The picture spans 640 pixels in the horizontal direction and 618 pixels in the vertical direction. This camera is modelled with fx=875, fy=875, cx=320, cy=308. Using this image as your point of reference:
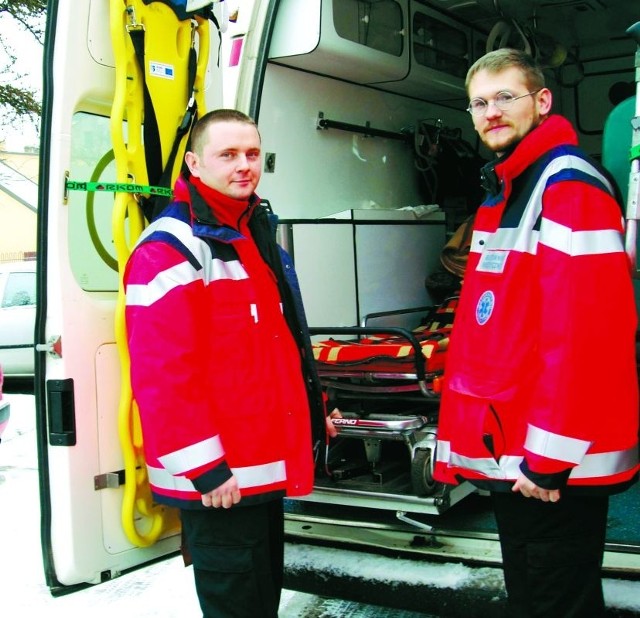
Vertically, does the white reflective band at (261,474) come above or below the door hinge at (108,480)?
above

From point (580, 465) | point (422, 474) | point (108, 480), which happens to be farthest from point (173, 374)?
point (422, 474)

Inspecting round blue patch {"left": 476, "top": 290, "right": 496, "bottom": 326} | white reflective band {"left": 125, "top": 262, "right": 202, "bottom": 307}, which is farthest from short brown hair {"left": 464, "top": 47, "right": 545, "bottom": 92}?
white reflective band {"left": 125, "top": 262, "right": 202, "bottom": 307}

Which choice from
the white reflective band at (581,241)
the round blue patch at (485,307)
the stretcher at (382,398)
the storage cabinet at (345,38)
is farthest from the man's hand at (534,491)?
the storage cabinet at (345,38)

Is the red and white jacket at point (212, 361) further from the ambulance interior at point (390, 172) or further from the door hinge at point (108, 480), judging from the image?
the ambulance interior at point (390, 172)

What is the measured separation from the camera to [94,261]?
272 cm

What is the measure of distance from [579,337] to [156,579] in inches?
105

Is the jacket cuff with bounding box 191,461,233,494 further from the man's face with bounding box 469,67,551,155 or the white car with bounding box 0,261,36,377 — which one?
the white car with bounding box 0,261,36,377

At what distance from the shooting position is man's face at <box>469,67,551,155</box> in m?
2.17

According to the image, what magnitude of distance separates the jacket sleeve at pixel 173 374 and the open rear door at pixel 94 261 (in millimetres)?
425

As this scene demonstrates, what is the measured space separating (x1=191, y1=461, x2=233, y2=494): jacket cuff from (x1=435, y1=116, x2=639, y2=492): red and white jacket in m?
0.58

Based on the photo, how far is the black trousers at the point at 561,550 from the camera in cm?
209

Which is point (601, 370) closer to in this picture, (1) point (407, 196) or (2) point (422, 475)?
(2) point (422, 475)

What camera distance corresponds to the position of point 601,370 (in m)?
1.98

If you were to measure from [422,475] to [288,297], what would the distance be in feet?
3.23
